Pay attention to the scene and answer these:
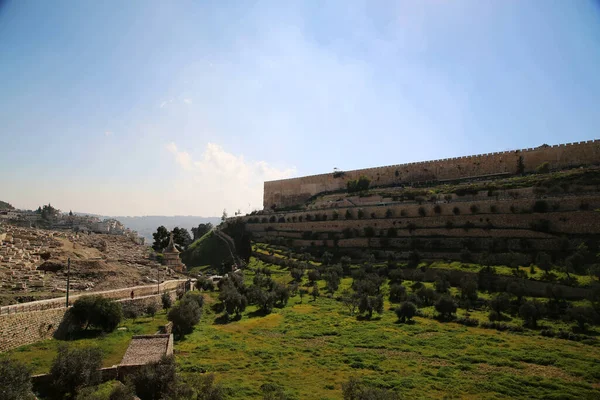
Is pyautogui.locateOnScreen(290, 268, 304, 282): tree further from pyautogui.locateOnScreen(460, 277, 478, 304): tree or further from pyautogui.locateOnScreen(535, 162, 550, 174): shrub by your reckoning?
pyautogui.locateOnScreen(535, 162, 550, 174): shrub

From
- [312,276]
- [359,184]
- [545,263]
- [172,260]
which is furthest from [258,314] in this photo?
[359,184]

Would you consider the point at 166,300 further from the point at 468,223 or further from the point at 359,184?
the point at 359,184

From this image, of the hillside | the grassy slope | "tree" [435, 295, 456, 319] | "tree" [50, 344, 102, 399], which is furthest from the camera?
the hillside

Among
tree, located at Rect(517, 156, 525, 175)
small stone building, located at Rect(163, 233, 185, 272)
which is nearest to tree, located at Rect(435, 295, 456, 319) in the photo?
small stone building, located at Rect(163, 233, 185, 272)

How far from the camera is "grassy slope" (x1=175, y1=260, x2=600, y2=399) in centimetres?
1462

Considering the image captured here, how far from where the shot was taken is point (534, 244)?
1254 inches

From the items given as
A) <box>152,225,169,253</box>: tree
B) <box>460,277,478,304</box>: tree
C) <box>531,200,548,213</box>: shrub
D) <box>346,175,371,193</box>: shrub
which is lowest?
<box>460,277,478,304</box>: tree

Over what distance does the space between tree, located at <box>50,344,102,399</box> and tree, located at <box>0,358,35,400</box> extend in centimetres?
169

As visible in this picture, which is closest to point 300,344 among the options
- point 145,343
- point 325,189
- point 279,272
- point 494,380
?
point 145,343

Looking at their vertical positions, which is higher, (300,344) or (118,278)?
(118,278)

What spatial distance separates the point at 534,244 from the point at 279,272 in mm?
20898

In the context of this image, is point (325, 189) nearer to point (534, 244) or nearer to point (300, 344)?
point (534, 244)

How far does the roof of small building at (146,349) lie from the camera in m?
14.6

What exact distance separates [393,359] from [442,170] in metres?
42.5
